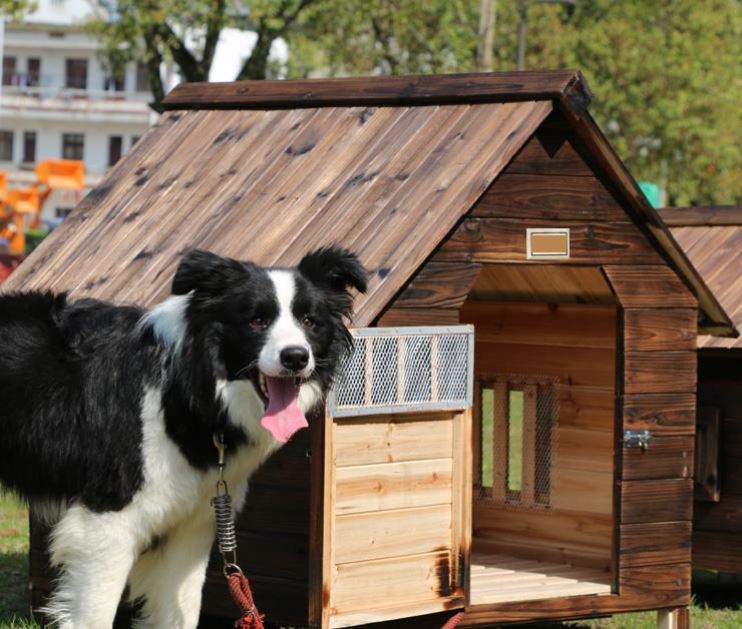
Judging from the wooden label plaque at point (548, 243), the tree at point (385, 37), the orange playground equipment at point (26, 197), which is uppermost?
the tree at point (385, 37)

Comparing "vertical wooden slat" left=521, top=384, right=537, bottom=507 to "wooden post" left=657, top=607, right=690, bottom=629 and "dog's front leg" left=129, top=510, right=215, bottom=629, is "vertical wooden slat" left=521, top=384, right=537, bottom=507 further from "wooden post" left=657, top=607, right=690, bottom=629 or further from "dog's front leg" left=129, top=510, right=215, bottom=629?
"dog's front leg" left=129, top=510, right=215, bottom=629

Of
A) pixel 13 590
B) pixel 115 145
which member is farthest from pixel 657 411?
pixel 115 145

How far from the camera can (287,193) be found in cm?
756

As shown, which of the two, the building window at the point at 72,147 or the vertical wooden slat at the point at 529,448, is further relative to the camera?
the building window at the point at 72,147

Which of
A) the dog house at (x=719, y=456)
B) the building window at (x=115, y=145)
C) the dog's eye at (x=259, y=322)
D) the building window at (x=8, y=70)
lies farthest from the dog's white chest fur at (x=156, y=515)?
the building window at (x=8, y=70)

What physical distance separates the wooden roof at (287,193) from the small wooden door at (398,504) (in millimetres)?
588

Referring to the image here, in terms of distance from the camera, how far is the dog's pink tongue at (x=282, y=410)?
5.91 meters

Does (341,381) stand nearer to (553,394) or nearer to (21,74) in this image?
(553,394)

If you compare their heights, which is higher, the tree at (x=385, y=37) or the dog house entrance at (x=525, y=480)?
the tree at (x=385, y=37)

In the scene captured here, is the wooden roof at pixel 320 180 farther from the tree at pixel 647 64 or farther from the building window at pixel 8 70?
the building window at pixel 8 70

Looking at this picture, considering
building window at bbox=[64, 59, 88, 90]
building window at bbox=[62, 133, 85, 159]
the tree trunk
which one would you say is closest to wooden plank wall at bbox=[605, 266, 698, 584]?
the tree trunk

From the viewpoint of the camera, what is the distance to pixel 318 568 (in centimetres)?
657

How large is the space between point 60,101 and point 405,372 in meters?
69.5

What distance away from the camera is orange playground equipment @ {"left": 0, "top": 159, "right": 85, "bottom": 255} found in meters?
30.7
